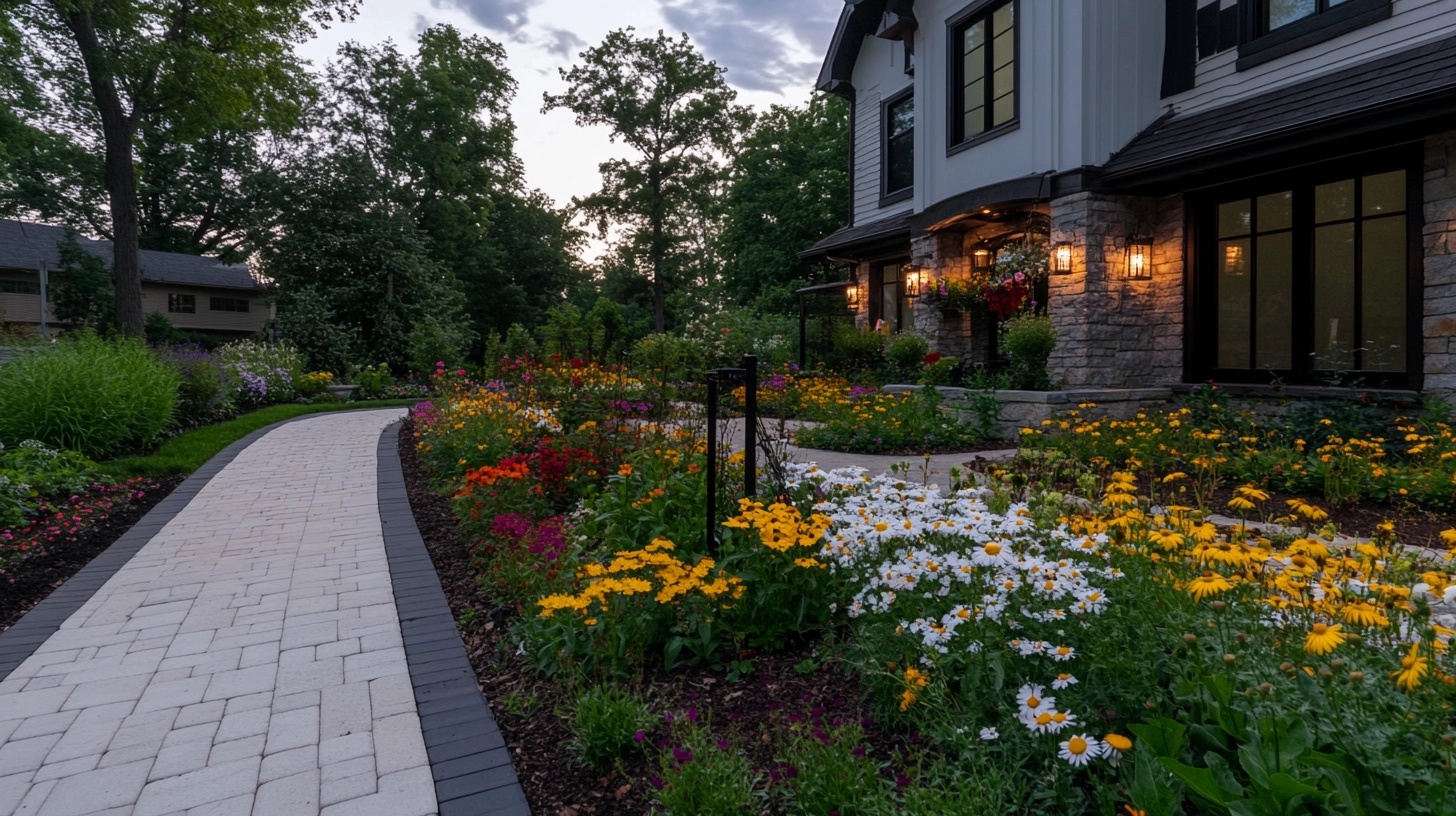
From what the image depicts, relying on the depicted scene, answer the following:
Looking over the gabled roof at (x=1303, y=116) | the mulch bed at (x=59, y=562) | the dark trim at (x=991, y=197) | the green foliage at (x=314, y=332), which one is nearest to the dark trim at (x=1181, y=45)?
the gabled roof at (x=1303, y=116)

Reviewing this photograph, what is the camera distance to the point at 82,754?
236 centimetres

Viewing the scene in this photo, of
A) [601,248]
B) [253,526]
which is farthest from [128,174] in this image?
[601,248]

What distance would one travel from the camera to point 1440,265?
18.7 ft

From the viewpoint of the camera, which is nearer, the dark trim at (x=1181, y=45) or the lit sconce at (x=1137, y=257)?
the dark trim at (x=1181, y=45)

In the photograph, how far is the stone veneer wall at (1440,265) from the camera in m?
5.62

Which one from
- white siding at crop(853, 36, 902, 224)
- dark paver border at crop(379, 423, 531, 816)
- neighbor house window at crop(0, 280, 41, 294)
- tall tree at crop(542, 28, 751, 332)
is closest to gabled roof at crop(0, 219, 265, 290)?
neighbor house window at crop(0, 280, 41, 294)

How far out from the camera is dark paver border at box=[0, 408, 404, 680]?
10.6ft

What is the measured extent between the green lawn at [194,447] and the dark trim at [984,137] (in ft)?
29.8

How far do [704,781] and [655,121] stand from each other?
29.9 m

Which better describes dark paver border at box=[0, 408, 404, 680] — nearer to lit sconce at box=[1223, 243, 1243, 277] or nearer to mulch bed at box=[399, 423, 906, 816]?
mulch bed at box=[399, 423, 906, 816]

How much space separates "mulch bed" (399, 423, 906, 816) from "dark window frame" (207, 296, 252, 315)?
1448 inches

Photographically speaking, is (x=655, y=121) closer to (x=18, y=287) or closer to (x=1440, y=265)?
(x=18, y=287)

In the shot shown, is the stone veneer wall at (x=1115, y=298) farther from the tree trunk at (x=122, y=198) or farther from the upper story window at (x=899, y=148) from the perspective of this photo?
the tree trunk at (x=122, y=198)

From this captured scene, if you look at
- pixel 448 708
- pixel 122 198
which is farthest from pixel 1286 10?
pixel 122 198
